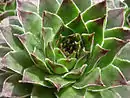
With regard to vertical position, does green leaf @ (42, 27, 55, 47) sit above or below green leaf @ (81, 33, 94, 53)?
above

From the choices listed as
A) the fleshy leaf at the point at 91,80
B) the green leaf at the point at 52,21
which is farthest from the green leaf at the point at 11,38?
the fleshy leaf at the point at 91,80

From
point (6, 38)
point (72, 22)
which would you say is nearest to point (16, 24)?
point (6, 38)

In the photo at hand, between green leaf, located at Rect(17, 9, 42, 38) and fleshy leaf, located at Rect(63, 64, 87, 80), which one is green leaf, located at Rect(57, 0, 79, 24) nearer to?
green leaf, located at Rect(17, 9, 42, 38)

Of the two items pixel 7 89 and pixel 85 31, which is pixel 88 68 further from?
pixel 7 89

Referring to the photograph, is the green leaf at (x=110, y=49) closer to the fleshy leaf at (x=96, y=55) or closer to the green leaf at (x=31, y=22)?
the fleshy leaf at (x=96, y=55)

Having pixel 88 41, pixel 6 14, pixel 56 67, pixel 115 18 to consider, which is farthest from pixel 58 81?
pixel 6 14

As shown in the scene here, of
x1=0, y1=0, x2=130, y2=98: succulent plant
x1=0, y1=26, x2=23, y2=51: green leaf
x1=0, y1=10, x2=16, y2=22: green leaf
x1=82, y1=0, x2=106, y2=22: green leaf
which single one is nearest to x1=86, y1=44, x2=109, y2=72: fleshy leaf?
x1=0, y1=0, x2=130, y2=98: succulent plant
